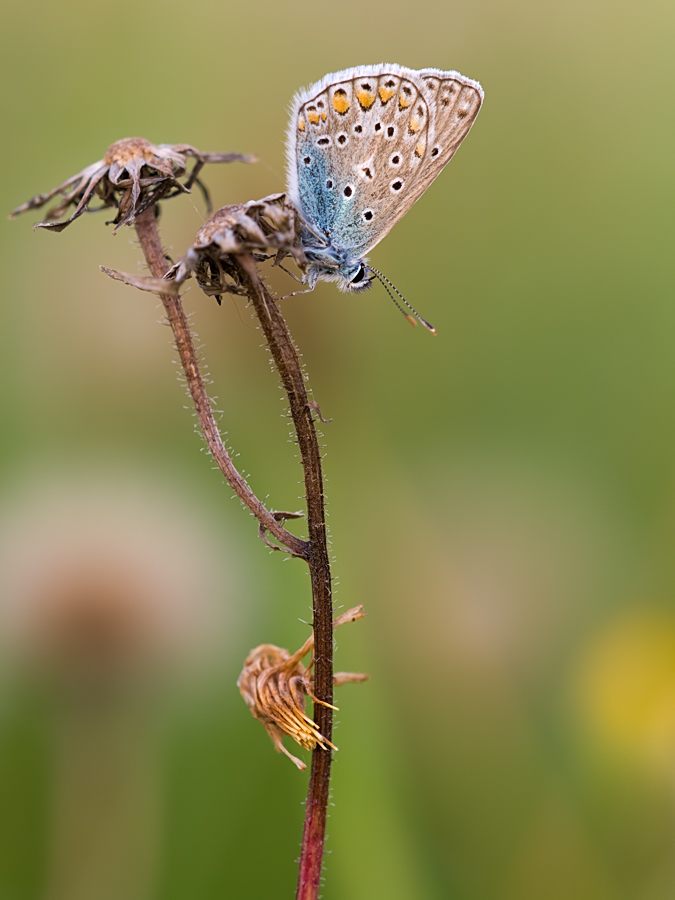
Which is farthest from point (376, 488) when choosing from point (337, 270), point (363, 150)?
point (363, 150)

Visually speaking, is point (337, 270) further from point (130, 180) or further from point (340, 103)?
point (130, 180)

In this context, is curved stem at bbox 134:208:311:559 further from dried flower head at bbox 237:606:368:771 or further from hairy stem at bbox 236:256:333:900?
dried flower head at bbox 237:606:368:771

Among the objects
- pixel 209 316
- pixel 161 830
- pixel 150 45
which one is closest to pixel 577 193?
pixel 209 316

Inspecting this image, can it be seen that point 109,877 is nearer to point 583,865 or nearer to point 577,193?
point 583,865

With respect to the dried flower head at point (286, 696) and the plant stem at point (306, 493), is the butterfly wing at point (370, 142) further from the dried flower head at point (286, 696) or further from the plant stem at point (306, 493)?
the dried flower head at point (286, 696)

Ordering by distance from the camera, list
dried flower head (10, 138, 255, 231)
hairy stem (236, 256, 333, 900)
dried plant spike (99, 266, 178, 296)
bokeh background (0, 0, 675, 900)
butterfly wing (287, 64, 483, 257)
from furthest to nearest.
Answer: bokeh background (0, 0, 675, 900) → butterfly wing (287, 64, 483, 257) → dried flower head (10, 138, 255, 231) → hairy stem (236, 256, 333, 900) → dried plant spike (99, 266, 178, 296)

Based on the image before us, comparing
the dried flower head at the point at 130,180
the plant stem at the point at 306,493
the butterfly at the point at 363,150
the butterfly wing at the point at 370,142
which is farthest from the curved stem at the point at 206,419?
the butterfly wing at the point at 370,142

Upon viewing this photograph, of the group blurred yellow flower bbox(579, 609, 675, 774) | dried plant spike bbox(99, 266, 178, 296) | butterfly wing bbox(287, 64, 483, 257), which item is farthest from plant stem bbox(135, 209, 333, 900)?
blurred yellow flower bbox(579, 609, 675, 774)
